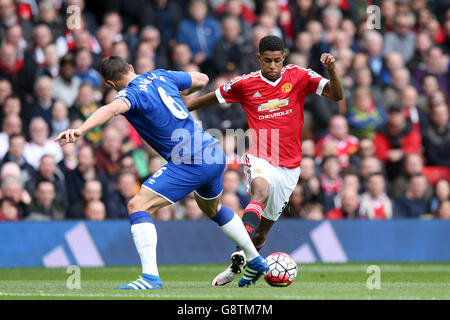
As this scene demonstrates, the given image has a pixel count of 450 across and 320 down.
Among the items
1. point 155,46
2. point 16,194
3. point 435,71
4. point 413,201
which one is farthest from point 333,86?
point 435,71

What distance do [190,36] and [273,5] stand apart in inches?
70.6

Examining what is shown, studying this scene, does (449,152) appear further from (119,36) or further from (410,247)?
(119,36)

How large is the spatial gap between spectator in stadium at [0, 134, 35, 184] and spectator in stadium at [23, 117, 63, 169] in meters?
0.15

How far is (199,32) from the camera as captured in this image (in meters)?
17.4

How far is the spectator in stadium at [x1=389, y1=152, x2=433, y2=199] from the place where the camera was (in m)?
16.3

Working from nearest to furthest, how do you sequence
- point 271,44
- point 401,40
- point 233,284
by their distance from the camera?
point 271,44, point 233,284, point 401,40

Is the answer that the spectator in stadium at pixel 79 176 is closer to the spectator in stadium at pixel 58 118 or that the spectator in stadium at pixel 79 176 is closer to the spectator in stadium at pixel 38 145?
the spectator in stadium at pixel 38 145

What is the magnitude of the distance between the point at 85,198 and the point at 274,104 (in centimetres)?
472

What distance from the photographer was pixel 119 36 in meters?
17.0

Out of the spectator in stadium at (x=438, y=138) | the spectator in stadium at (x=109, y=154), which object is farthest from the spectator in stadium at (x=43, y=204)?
the spectator in stadium at (x=438, y=138)

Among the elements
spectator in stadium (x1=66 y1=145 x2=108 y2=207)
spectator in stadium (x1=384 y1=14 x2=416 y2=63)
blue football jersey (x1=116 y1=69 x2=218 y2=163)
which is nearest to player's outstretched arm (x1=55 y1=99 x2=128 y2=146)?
blue football jersey (x1=116 y1=69 x2=218 y2=163)

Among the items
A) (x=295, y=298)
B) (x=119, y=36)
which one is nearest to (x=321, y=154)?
(x=119, y=36)

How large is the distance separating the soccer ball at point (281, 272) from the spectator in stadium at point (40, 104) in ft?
21.6

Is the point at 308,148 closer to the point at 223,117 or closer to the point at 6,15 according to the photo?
the point at 223,117
